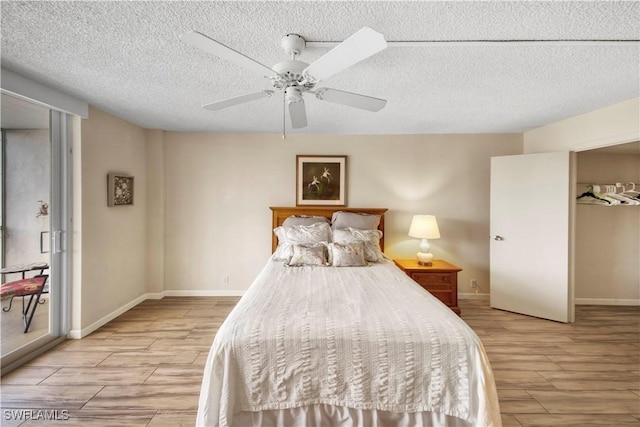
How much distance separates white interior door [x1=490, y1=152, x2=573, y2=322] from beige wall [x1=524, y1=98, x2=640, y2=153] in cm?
25

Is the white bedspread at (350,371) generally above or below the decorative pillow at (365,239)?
below

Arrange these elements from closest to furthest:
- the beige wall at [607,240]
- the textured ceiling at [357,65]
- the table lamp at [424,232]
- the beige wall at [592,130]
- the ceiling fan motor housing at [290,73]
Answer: the textured ceiling at [357,65] → the ceiling fan motor housing at [290,73] → the beige wall at [592,130] → the table lamp at [424,232] → the beige wall at [607,240]

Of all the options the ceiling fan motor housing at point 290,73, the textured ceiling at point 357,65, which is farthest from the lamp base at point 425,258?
the ceiling fan motor housing at point 290,73

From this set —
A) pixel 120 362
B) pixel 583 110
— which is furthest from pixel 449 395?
pixel 583 110

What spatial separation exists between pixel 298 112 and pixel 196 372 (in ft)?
7.14

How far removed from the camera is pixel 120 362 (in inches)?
94.0

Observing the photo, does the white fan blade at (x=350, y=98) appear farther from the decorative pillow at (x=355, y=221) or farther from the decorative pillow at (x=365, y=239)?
the decorative pillow at (x=355, y=221)

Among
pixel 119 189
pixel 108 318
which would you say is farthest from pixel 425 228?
pixel 108 318

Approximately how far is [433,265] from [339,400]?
2.41 metres

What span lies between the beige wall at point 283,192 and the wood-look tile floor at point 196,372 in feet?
2.80

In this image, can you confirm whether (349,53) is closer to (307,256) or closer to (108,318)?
(307,256)

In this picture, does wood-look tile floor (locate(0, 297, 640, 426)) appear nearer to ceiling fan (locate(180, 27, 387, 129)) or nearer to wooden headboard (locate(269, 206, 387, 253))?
wooden headboard (locate(269, 206, 387, 253))

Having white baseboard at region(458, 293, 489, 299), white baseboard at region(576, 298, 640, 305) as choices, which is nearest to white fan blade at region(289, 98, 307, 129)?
white baseboard at region(458, 293, 489, 299)

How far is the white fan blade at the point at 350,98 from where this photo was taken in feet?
5.66
